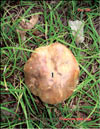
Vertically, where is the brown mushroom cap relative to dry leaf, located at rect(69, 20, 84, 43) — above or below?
below

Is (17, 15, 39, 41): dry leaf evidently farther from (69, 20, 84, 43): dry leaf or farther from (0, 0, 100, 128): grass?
(69, 20, 84, 43): dry leaf

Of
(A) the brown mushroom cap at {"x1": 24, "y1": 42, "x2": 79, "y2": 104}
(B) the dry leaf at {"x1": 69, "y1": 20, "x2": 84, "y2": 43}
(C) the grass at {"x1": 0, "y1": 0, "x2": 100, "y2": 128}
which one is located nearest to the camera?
(A) the brown mushroom cap at {"x1": 24, "y1": 42, "x2": 79, "y2": 104}

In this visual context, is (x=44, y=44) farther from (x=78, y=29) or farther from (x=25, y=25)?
(x=78, y=29)

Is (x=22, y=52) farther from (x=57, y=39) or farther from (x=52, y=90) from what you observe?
(x=52, y=90)

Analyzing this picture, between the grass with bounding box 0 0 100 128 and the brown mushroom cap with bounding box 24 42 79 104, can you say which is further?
the grass with bounding box 0 0 100 128

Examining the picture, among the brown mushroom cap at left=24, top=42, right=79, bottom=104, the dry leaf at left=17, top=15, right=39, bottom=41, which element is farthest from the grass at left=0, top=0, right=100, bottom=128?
the brown mushroom cap at left=24, top=42, right=79, bottom=104

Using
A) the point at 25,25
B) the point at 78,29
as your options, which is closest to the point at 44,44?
the point at 25,25
